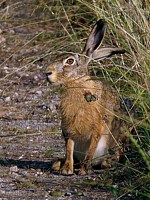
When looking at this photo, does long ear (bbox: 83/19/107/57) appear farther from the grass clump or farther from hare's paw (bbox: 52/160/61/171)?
hare's paw (bbox: 52/160/61/171)

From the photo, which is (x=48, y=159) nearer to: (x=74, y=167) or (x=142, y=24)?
(x=74, y=167)

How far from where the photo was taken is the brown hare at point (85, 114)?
18.4 ft

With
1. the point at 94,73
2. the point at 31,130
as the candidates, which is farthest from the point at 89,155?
the point at 31,130

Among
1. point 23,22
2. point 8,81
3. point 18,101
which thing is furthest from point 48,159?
point 23,22

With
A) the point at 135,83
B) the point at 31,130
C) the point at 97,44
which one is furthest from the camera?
the point at 31,130

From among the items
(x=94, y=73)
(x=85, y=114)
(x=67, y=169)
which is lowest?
(x=67, y=169)

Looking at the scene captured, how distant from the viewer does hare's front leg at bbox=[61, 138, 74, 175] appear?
5.54 m

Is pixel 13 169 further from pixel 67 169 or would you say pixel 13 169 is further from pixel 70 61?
pixel 70 61

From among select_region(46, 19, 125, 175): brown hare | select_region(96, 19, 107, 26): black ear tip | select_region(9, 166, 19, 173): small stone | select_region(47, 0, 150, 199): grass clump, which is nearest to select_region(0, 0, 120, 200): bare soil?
select_region(9, 166, 19, 173): small stone

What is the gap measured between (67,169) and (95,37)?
988 millimetres

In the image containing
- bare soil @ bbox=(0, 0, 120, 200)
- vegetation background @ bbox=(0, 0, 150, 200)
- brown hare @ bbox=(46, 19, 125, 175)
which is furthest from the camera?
brown hare @ bbox=(46, 19, 125, 175)

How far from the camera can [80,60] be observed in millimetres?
5836

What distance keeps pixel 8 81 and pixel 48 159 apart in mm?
2317

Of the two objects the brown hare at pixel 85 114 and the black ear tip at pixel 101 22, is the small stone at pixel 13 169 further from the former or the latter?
the black ear tip at pixel 101 22
